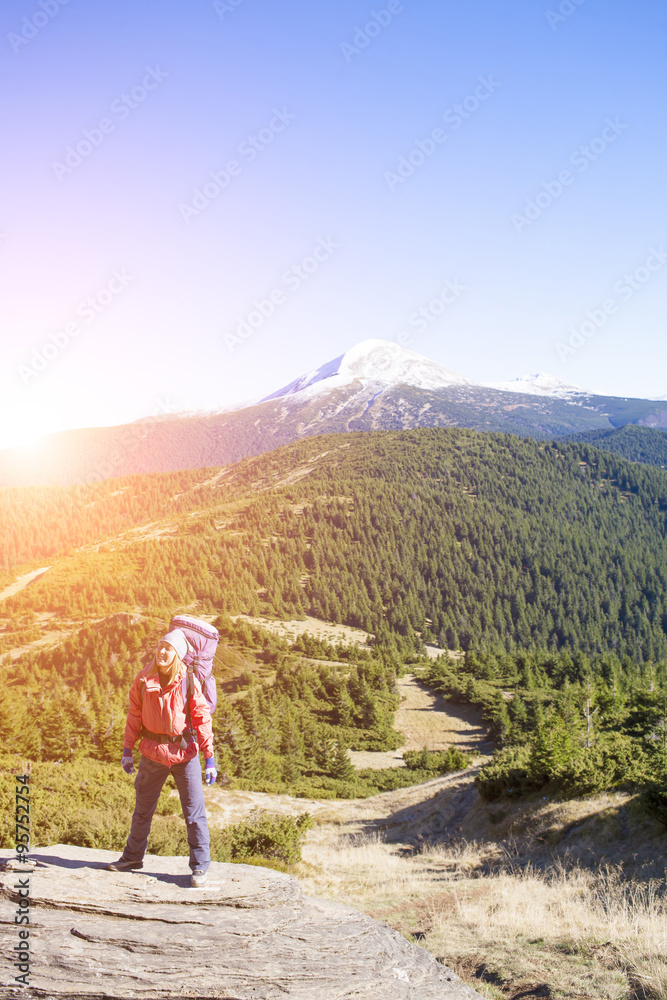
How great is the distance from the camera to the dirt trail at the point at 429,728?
35031 mm

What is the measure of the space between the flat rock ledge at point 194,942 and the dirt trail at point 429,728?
99.0 feet

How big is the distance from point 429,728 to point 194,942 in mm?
40964

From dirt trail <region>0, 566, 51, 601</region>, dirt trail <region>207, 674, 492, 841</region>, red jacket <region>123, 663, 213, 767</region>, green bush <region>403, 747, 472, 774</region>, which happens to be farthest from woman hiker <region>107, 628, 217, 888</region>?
dirt trail <region>0, 566, 51, 601</region>

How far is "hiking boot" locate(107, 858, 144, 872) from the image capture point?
543cm

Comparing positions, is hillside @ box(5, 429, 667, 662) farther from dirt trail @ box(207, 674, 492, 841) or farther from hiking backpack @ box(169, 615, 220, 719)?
hiking backpack @ box(169, 615, 220, 719)

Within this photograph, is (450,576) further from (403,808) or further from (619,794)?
(619,794)

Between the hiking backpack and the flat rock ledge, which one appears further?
the hiking backpack

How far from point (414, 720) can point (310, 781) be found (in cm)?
1815

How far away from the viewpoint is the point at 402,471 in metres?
153

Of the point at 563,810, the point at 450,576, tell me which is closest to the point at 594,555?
the point at 450,576

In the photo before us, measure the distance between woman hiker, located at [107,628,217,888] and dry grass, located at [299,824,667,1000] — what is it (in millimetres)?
3317

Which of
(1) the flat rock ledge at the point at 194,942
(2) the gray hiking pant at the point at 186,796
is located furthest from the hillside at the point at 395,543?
(1) the flat rock ledge at the point at 194,942

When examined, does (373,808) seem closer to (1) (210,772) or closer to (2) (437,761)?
(2) (437,761)


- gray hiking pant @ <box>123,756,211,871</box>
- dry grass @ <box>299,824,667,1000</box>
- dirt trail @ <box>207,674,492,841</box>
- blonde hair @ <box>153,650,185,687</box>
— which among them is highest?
blonde hair @ <box>153,650,185,687</box>
